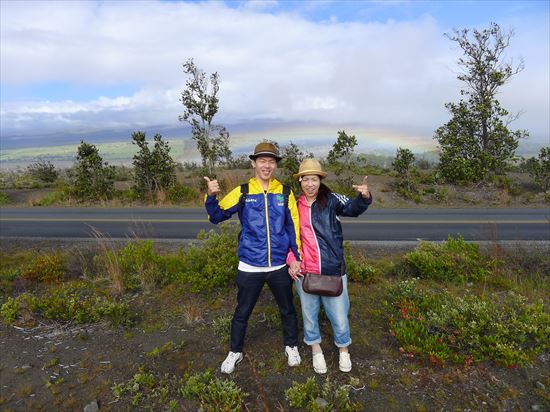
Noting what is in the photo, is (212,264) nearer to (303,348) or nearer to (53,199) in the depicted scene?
(303,348)

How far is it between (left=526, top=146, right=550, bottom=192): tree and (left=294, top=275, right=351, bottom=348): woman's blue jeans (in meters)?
15.3

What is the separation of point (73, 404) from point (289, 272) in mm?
2206

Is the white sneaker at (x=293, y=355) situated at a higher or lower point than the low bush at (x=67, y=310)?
lower

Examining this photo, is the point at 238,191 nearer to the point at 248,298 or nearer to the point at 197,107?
the point at 248,298

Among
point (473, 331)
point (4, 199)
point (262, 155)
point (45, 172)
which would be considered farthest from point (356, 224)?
point (45, 172)

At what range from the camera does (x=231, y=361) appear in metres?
3.62

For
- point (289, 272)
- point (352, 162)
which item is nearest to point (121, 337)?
point (289, 272)

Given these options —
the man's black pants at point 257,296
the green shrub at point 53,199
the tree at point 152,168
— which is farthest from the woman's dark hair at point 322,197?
the green shrub at point 53,199

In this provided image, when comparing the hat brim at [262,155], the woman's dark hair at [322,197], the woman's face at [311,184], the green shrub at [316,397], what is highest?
the hat brim at [262,155]

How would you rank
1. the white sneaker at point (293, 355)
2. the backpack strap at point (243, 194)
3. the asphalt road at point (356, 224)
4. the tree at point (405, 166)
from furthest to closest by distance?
the tree at point (405, 166) < the asphalt road at point (356, 224) < the white sneaker at point (293, 355) < the backpack strap at point (243, 194)

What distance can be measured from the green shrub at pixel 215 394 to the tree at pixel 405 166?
1385 centimetres

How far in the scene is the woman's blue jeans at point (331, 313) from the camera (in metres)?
3.54

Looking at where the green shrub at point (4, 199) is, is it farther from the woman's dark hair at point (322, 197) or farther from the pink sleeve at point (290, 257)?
the woman's dark hair at point (322, 197)

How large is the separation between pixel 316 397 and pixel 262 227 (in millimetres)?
1587
